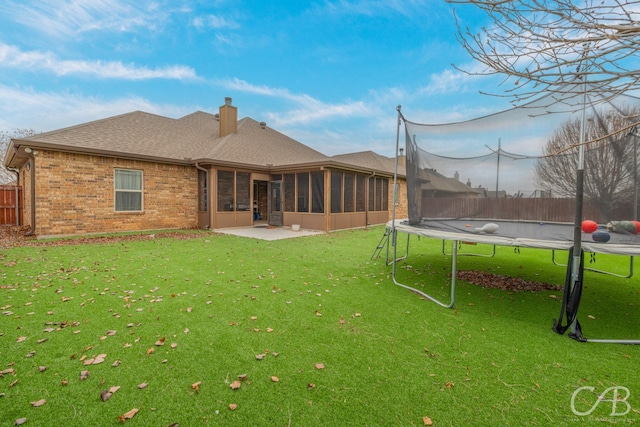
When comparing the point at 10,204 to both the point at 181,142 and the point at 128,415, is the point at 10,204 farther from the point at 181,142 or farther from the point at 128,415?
the point at 128,415

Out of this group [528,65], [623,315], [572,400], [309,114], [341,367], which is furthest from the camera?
[309,114]

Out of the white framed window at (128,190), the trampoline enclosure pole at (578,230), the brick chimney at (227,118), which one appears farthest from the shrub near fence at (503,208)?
the brick chimney at (227,118)

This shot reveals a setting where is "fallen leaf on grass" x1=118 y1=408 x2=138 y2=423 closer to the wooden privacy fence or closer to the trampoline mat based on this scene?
the trampoline mat

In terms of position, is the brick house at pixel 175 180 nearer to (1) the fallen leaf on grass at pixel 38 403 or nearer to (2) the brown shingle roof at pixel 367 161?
(2) the brown shingle roof at pixel 367 161

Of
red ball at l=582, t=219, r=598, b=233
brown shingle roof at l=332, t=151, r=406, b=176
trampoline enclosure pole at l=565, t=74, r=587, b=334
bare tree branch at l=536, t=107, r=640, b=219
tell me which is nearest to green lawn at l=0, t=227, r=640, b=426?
trampoline enclosure pole at l=565, t=74, r=587, b=334

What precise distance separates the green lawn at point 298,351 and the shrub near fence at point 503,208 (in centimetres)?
123

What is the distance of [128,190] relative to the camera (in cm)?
1034

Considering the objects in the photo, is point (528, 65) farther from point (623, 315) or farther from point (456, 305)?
point (623, 315)

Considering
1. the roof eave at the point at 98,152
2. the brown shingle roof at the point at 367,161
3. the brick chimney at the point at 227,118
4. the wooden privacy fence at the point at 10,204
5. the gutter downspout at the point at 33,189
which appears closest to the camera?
the roof eave at the point at 98,152

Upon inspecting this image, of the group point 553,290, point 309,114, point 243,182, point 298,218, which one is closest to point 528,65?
point 553,290

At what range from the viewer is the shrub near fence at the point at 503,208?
14.9 feet

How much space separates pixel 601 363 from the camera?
2449 millimetres

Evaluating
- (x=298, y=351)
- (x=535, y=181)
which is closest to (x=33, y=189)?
(x=298, y=351)

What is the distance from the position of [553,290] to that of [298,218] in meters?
9.19
